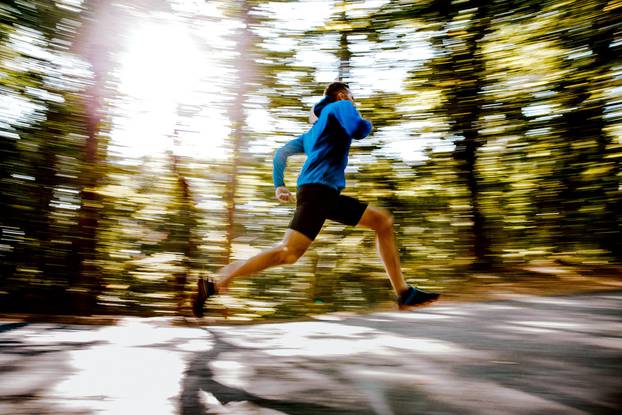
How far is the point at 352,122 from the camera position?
3049mm

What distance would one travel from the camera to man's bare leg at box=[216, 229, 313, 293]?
3.23 m

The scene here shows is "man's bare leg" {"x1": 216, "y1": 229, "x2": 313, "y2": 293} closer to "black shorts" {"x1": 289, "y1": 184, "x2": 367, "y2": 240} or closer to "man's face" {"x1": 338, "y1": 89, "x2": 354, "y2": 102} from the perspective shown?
"black shorts" {"x1": 289, "y1": 184, "x2": 367, "y2": 240}

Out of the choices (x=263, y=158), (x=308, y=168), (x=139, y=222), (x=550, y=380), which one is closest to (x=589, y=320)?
(x=550, y=380)

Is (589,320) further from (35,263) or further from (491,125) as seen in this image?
(35,263)

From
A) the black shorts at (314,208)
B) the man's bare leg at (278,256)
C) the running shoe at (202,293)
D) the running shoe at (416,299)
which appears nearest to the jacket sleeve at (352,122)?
the black shorts at (314,208)

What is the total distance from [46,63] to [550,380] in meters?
5.98

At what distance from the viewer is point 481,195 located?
250 inches

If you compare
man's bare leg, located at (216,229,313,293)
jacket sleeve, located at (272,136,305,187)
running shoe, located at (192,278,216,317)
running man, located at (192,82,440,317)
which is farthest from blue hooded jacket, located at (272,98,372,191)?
running shoe, located at (192,278,216,317)

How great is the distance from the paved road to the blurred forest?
232 centimetres

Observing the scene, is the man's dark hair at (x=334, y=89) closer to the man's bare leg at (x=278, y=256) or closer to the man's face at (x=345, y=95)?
the man's face at (x=345, y=95)

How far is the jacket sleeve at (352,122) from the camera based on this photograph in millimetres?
3010

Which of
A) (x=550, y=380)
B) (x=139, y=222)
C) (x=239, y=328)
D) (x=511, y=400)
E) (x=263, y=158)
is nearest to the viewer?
(x=511, y=400)

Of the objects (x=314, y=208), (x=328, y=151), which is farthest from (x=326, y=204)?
(x=328, y=151)

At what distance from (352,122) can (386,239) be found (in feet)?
3.13
